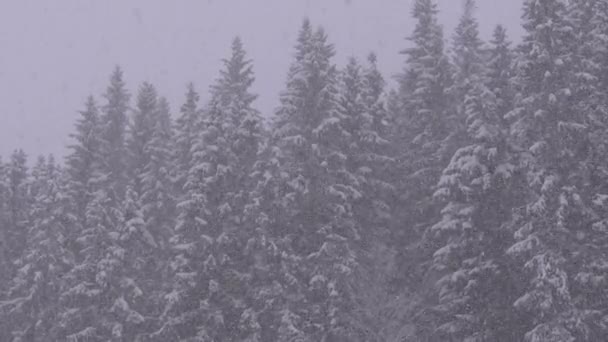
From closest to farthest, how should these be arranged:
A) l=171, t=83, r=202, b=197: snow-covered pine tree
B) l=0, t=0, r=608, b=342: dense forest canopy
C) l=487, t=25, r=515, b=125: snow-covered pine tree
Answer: l=0, t=0, r=608, b=342: dense forest canopy
l=487, t=25, r=515, b=125: snow-covered pine tree
l=171, t=83, r=202, b=197: snow-covered pine tree

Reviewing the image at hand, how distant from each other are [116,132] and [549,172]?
2364 cm

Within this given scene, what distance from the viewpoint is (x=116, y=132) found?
38000 millimetres

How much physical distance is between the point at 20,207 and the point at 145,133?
9958 mm

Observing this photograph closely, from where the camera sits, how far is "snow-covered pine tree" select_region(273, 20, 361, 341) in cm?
2592

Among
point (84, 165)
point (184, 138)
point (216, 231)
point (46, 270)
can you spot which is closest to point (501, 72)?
point (216, 231)

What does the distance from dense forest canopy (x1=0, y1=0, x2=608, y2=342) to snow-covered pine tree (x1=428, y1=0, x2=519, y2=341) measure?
7 centimetres

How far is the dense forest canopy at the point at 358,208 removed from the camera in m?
22.2

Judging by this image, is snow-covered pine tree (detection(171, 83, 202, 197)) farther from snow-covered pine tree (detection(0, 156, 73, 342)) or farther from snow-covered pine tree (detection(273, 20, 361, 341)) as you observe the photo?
snow-covered pine tree (detection(273, 20, 361, 341))

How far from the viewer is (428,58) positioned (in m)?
31.9

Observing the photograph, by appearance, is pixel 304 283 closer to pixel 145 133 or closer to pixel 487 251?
pixel 487 251

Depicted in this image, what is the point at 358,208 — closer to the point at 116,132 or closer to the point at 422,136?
the point at 422,136

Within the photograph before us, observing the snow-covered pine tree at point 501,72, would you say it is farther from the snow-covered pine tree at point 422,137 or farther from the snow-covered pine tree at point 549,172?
the snow-covered pine tree at point 549,172

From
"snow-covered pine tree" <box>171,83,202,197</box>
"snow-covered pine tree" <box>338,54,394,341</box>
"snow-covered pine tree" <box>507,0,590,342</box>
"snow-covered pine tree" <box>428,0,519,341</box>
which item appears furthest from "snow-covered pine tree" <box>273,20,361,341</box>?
"snow-covered pine tree" <box>171,83,202,197</box>

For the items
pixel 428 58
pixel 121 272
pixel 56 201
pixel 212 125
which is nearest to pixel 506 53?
pixel 428 58
